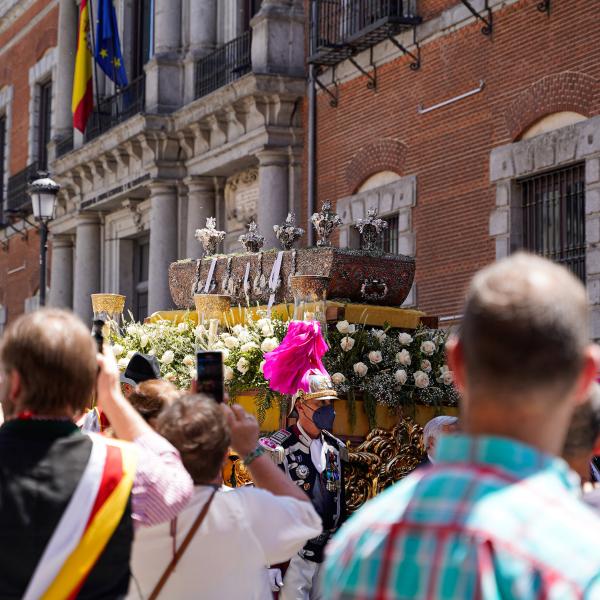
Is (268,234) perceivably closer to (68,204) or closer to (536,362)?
(68,204)

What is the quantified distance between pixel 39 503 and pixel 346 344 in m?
5.49

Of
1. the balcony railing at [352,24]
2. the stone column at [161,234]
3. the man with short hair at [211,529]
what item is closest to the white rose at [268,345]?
the man with short hair at [211,529]

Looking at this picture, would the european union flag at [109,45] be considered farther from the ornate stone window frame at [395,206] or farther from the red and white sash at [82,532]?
the red and white sash at [82,532]

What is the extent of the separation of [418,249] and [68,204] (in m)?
11.9

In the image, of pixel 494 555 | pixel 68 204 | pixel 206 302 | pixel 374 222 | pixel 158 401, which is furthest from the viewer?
pixel 68 204

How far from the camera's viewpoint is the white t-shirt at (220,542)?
3.58 m

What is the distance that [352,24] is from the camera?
666 inches

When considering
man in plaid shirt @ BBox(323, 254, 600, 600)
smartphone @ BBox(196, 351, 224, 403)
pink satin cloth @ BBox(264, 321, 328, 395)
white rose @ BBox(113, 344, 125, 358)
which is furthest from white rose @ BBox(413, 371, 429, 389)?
man in plaid shirt @ BBox(323, 254, 600, 600)

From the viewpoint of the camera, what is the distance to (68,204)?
25531 millimetres

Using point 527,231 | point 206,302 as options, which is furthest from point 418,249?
point 206,302

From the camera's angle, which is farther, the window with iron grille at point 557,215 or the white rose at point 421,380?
the window with iron grille at point 557,215

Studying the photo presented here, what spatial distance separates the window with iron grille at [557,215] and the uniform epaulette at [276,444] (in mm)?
6464

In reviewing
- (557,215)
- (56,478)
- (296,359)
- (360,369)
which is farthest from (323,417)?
(557,215)

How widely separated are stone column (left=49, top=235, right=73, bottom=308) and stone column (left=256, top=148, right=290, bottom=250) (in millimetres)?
9604
